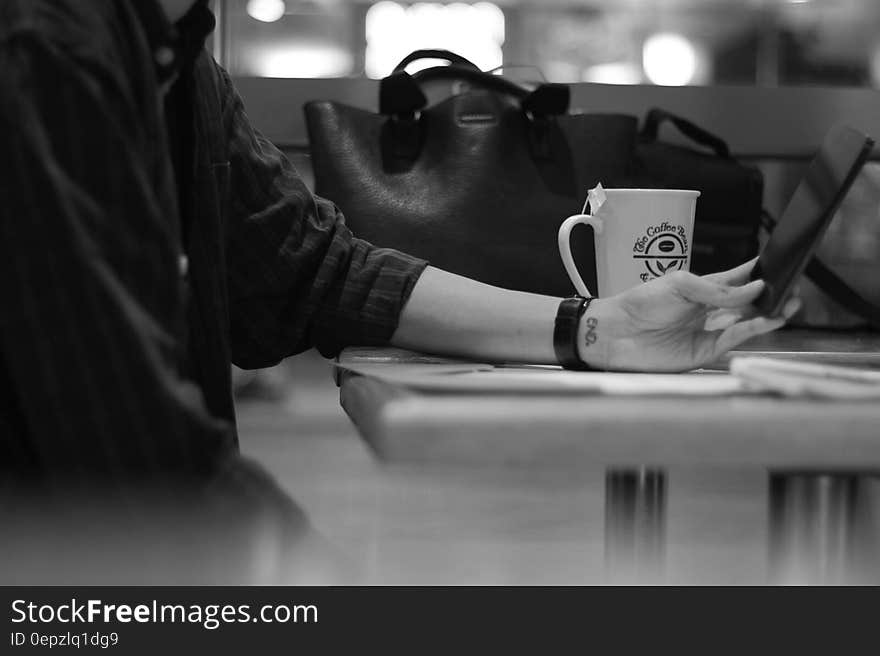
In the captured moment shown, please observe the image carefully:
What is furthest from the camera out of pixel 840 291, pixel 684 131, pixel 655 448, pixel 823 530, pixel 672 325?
pixel 684 131

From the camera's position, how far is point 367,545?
70.4 inches

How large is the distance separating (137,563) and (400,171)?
81cm

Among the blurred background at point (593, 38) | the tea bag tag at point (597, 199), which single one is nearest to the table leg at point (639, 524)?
the tea bag tag at point (597, 199)

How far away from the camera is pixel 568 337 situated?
0.80 metres

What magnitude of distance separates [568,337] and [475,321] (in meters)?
0.10

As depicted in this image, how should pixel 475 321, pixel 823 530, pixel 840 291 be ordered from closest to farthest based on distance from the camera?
pixel 823 530
pixel 475 321
pixel 840 291

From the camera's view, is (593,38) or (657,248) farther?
(593,38)

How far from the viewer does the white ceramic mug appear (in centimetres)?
87

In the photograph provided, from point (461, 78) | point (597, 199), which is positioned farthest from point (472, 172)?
point (597, 199)

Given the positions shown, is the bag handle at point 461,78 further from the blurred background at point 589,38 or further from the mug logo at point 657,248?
the blurred background at point 589,38

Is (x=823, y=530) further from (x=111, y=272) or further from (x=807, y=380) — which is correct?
(x=111, y=272)

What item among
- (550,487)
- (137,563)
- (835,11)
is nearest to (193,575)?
(137,563)

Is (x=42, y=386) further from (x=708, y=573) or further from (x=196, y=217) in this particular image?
(x=708, y=573)

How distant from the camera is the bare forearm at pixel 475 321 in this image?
32.9 inches
